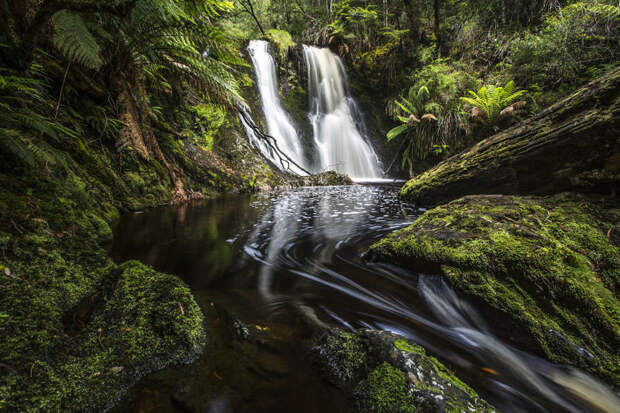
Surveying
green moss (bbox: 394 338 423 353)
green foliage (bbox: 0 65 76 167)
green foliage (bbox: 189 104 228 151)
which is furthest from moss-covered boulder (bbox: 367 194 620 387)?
green foliage (bbox: 189 104 228 151)

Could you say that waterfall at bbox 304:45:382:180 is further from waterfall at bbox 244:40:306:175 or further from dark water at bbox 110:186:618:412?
dark water at bbox 110:186:618:412

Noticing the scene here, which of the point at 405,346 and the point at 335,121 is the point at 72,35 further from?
the point at 335,121

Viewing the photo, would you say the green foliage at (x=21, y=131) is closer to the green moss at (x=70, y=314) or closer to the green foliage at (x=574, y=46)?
the green moss at (x=70, y=314)

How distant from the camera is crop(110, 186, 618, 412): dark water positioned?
94 cm

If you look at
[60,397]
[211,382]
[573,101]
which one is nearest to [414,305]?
[211,382]

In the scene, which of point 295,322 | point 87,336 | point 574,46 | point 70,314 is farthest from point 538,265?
point 574,46

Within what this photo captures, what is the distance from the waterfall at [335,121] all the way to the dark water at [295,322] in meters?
9.00

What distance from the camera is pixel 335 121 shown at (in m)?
12.6

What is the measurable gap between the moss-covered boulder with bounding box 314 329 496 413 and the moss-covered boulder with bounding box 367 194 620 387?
64cm

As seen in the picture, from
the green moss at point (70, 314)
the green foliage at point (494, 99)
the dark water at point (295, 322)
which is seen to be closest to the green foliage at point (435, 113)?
the green foliage at point (494, 99)

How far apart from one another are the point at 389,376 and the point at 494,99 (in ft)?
29.7

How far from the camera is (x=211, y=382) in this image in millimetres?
962

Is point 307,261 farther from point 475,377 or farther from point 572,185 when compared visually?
point 572,185

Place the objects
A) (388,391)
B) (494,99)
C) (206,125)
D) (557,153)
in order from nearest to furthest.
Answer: (388,391) < (557,153) < (206,125) < (494,99)
